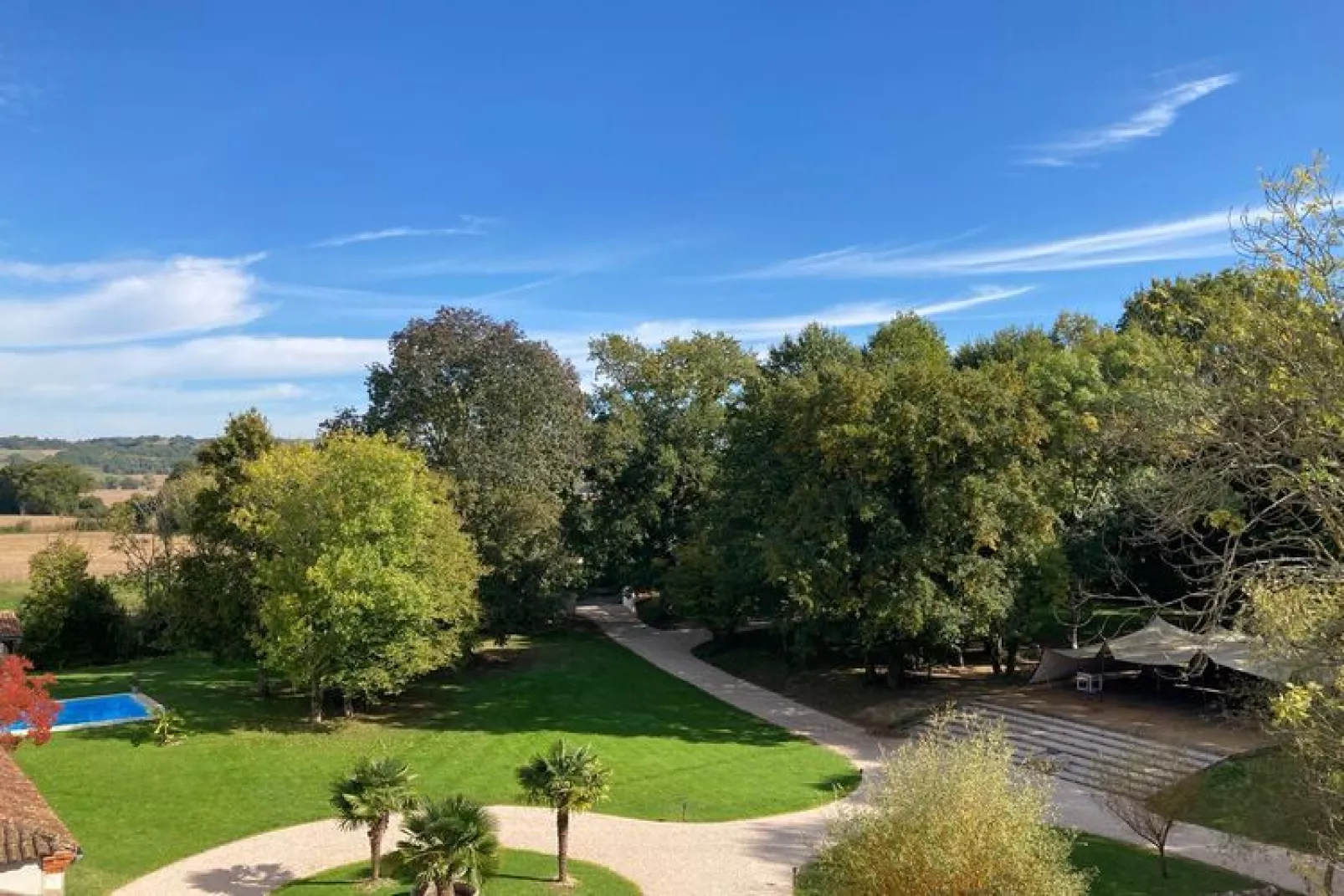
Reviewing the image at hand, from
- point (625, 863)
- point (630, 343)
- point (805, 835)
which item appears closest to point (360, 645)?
point (625, 863)

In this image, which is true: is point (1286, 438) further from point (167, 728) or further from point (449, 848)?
point (167, 728)

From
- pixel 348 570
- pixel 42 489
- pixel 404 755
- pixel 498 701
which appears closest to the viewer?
pixel 404 755

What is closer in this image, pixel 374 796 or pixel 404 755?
pixel 374 796

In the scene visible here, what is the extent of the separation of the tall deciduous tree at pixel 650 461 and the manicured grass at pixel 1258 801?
2479 centimetres

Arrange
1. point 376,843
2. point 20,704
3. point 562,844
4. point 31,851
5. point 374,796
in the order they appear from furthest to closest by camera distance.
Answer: point 20,704
point 376,843
point 562,844
point 374,796
point 31,851

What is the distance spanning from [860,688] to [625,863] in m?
16.1

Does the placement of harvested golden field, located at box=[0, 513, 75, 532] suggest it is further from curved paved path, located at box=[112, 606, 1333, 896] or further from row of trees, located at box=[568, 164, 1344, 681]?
curved paved path, located at box=[112, 606, 1333, 896]

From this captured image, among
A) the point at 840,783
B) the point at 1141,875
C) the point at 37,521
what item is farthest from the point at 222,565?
the point at 37,521

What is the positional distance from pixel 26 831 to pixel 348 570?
13.5 meters

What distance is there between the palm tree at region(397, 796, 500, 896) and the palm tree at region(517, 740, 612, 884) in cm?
210

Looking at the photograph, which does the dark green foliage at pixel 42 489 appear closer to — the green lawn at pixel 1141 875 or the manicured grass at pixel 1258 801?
the green lawn at pixel 1141 875

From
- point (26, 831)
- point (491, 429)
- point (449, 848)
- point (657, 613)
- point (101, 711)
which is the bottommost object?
point (101, 711)

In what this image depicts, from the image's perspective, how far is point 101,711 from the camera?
30375 millimetres

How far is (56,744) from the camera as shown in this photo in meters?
25.8
